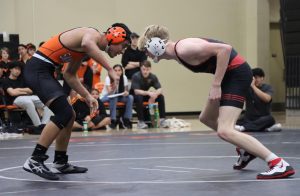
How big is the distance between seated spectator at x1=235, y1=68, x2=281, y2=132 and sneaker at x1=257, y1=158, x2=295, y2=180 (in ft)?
20.2

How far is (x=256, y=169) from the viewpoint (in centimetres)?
642

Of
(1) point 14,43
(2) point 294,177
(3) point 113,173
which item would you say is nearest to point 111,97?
(1) point 14,43

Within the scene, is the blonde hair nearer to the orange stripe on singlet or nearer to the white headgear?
the white headgear

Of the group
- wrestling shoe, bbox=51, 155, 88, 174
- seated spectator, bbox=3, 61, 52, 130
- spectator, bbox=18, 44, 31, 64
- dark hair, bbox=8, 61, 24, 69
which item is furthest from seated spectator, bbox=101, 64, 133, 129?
wrestling shoe, bbox=51, 155, 88, 174

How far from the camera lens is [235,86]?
5961 mm

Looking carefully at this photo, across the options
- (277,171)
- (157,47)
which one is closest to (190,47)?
(157,47)

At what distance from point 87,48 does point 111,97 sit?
7.38 metres

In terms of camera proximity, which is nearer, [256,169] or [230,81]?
[230,81]

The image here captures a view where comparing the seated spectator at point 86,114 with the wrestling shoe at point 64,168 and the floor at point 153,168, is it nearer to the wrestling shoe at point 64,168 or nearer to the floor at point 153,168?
the floor at point 153,168

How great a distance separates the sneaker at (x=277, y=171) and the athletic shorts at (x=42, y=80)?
1906mm

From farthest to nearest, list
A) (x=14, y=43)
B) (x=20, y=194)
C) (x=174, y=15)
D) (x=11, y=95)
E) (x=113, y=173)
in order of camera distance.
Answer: (x=174, y=15) < (x=14, y=43) < (x=11, y=95) < (x=113, y=173) < (x=20, y=194)

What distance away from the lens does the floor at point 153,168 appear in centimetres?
527

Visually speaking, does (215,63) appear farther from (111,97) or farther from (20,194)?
(111,97)

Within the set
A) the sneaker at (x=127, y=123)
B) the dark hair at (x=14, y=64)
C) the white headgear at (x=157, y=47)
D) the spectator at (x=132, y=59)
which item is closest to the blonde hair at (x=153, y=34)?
the white headgear at (x=157, y=47)
